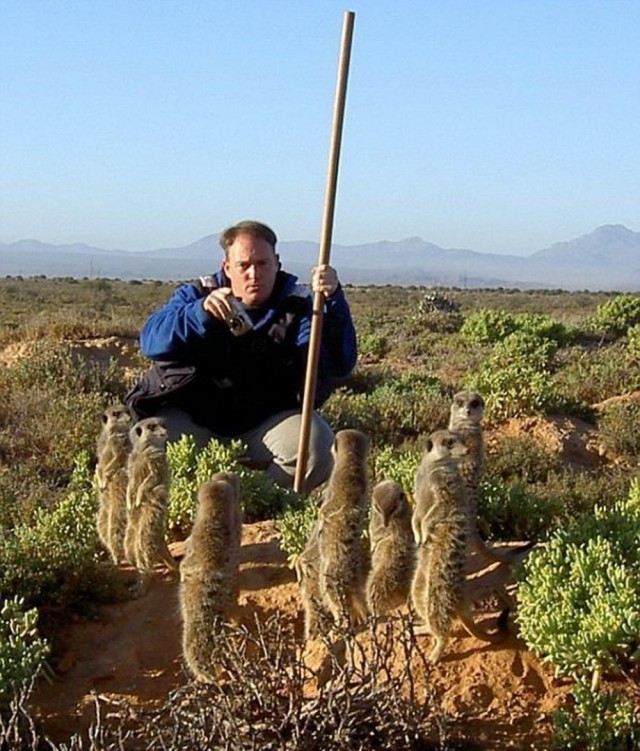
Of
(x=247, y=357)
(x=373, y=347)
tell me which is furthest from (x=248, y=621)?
(x=373, y=347)

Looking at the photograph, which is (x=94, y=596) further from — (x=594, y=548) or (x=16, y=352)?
(x=16, y=352)

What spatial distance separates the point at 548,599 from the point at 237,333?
3.63 metres

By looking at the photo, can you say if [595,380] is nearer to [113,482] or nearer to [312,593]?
[113,482]

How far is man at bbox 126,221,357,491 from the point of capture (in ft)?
22.7

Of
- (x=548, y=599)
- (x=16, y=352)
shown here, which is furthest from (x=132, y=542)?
(x=16, y=352)

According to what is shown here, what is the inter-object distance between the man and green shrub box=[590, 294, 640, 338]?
13650 millimetres

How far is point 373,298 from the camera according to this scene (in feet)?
155

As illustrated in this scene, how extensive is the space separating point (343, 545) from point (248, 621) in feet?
2.58

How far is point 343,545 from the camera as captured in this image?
4.29m

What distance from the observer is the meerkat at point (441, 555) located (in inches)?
160

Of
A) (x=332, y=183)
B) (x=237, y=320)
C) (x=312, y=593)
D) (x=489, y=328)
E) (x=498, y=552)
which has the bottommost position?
(x=312, y=593)

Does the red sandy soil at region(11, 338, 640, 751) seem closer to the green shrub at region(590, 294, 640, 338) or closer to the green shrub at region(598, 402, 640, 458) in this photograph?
the green shrub at region(598, 402, 640, 458)

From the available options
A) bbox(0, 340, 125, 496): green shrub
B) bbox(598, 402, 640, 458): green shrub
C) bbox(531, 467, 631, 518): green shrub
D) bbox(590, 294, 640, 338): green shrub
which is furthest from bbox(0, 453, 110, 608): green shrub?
bbox(590, 294, 640, 338): green shrub

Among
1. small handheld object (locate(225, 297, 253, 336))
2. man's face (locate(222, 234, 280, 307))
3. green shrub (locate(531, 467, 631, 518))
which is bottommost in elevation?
green shrub (locate(531, 467, 631, 518))
